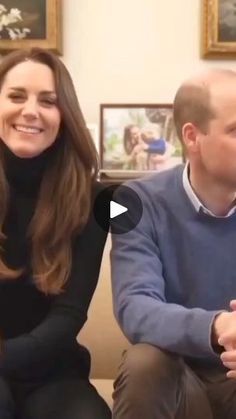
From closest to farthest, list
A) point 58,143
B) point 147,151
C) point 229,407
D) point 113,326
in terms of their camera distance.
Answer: point 229,407 → point 58,143 → point 113,326 → point 147,151

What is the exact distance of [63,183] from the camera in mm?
1450

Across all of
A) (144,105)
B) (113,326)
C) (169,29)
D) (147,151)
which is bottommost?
(113,326)

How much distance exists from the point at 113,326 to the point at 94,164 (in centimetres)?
48

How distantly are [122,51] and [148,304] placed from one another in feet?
4.00

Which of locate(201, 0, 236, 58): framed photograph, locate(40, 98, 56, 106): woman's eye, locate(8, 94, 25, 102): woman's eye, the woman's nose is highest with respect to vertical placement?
locate(201, 0, 236, 58): framed photograph

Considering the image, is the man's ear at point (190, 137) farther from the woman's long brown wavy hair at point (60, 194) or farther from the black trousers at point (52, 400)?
the black trousers at point (52, 400)

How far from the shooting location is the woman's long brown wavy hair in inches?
54.4

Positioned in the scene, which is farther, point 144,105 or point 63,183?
point 144,105

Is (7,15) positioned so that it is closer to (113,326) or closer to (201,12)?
(201,12)

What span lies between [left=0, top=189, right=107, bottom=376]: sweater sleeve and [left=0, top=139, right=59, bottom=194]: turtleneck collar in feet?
0.52

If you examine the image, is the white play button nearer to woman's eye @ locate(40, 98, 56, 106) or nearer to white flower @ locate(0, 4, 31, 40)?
woman's eye @ locate(40, 98, 56, 106)

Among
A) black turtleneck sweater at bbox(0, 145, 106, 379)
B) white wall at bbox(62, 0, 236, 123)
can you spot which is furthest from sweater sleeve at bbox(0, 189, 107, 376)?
white wall at bbox(62, 0, 236, 123)

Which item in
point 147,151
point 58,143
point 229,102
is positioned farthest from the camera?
point 147,151

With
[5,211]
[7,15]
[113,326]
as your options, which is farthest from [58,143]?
[7,15]
